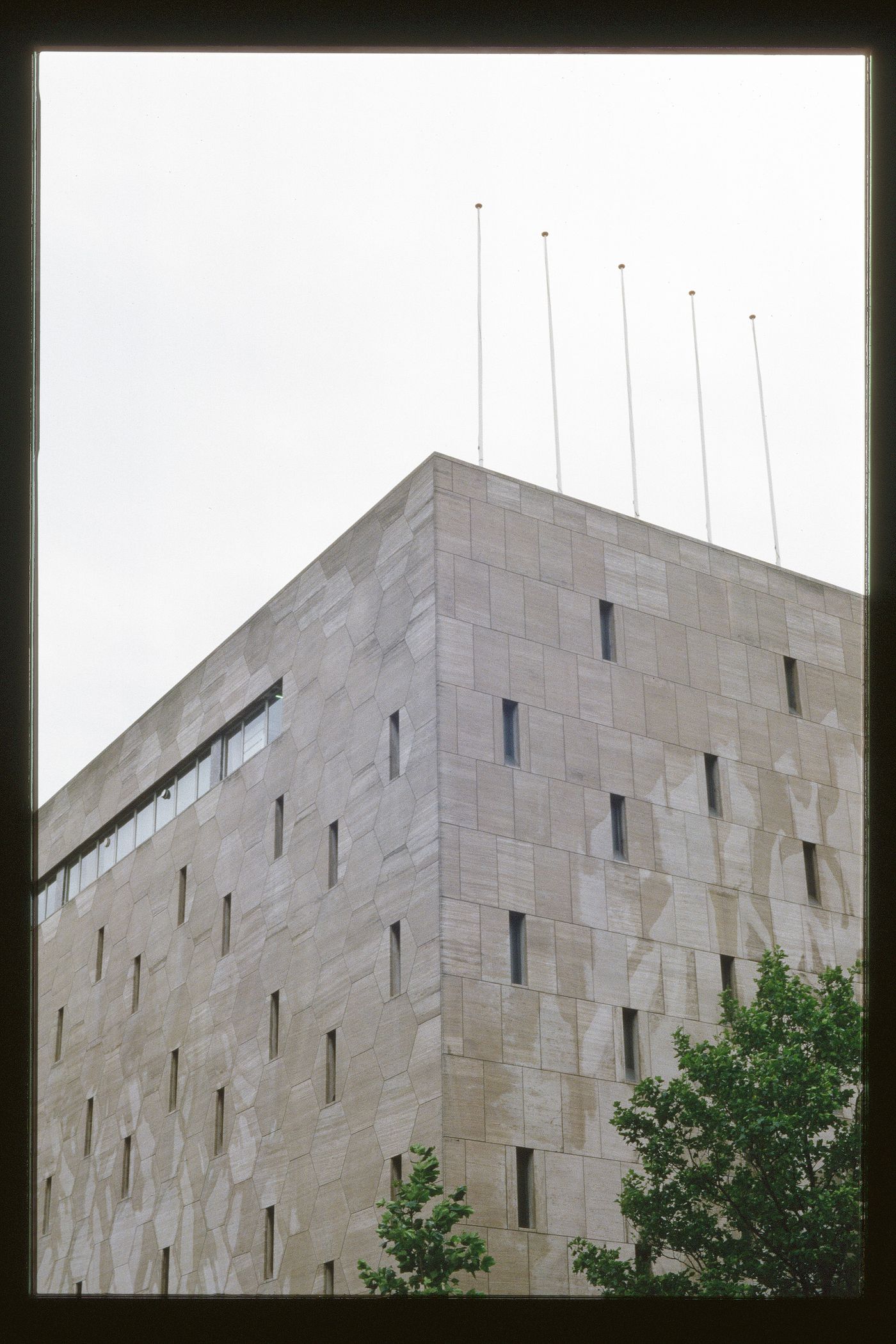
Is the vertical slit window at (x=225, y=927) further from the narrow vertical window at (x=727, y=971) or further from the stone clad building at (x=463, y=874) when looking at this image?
the narrow vertical window at (x=727, y=971)

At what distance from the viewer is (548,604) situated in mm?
27172

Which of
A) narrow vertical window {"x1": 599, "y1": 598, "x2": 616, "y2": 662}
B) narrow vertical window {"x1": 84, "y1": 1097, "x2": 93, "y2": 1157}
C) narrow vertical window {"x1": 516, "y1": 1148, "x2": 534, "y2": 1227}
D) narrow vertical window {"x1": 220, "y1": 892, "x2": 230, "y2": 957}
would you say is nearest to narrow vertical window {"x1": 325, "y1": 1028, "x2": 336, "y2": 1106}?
narrow vertical window {"x1": 516, "y1": 1148, "x2": 534, "y2": 1227}

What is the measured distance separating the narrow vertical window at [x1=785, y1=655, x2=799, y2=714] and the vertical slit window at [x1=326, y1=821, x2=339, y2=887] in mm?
8221

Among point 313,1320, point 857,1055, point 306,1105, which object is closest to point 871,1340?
point 313,1320

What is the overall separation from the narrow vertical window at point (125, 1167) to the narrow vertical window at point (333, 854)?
28.6ft

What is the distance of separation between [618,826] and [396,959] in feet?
13.9

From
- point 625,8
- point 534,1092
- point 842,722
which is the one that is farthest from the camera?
point 842,722

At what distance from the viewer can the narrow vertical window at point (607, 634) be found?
27.6m

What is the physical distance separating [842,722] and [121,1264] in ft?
52.0

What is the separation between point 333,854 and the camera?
26.8 meters

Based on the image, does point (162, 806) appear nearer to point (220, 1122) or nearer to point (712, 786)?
point (220, 1122)

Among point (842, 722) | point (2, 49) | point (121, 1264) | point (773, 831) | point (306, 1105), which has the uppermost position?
point (842, 722)

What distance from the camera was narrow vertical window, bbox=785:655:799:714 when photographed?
29.9 m

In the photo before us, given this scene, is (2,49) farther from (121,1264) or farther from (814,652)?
(121,1264)
